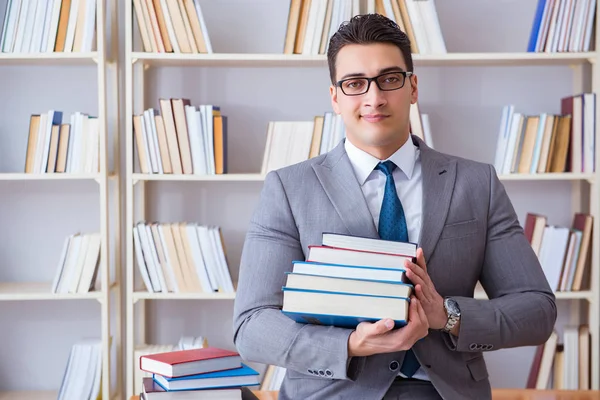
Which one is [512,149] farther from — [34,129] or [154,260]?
[34,129]

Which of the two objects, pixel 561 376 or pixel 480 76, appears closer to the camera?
pixel 561 376

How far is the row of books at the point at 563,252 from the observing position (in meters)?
2.88

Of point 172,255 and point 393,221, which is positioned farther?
point 172,255

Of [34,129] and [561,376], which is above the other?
[34,129]

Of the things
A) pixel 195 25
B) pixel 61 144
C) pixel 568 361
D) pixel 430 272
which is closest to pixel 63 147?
pixel 61 144

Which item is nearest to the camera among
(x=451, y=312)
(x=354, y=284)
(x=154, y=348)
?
(x=354, y=284)

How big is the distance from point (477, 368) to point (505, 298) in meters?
0.16

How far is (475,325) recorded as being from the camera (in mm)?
1439

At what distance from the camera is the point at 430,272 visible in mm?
1497

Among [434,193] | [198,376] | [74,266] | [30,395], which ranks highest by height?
[434,193]

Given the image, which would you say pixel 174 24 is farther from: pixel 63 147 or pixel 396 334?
pixel 396 334

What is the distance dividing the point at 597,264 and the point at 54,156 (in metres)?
2.16

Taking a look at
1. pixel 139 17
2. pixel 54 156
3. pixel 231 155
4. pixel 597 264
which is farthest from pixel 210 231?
pixel 597 264

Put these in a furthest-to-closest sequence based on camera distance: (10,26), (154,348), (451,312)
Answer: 1. (154,348)
2. (10,26)
3. (451,312)
